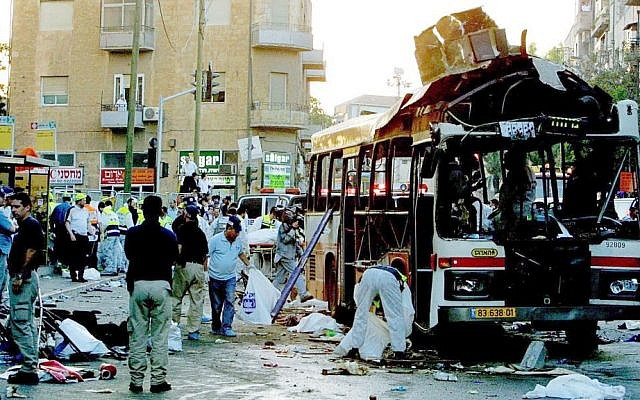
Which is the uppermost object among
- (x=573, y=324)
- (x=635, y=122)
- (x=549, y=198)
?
(x=635, y=122)

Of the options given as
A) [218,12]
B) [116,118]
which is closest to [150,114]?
[116,118]

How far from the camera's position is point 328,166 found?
1847 cm

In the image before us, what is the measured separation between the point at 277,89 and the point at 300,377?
137 feet

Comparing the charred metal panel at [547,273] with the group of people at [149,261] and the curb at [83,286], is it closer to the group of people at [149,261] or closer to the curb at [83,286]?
the group of people at [149,261]

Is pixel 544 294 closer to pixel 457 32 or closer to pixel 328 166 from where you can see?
pixel 457 32

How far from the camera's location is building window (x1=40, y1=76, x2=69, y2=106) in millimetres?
54594

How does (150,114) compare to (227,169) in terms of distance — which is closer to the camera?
(227,169)

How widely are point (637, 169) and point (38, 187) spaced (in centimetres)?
1701

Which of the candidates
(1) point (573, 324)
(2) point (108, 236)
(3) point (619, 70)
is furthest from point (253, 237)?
(3) point (619, 70)

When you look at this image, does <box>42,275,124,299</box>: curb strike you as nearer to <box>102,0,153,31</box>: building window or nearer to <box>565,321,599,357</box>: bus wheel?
<box>565,321,599,357</box>: bus wheel

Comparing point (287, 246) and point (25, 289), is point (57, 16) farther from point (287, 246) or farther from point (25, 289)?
point (25, 289)

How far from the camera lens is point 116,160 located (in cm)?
5397

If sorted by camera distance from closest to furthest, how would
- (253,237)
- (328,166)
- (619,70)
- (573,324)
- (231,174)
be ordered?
(573,324) < (328,166) < (253,237) < (619,70) < (231,174)

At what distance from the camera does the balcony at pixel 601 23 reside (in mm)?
67688
